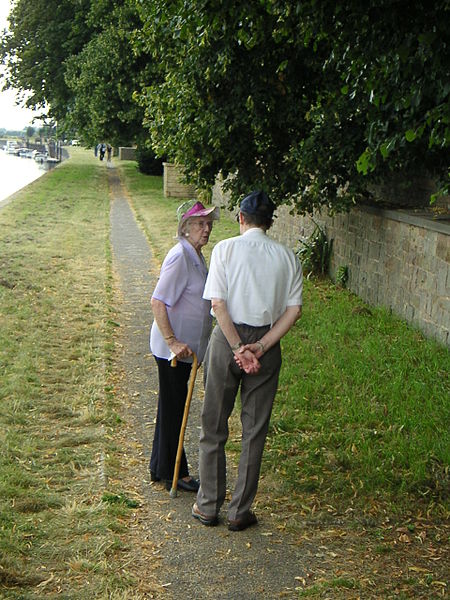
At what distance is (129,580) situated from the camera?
14.4ft

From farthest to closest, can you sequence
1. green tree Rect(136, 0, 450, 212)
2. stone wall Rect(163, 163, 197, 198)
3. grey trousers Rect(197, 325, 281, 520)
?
stone wall Rect(163, 163, 197, 198) → green tree Rect(136, 0, 450, 212) → grey trousers Rect(197, 325, 281, 520)

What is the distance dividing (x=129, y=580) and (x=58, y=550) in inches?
19.8

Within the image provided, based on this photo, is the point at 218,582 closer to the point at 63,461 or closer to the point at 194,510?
the point at 194,510

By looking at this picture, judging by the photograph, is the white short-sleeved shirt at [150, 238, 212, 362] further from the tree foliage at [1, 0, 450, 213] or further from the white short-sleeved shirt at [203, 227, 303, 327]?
the tree foliage at [1, 0, 450, 213]

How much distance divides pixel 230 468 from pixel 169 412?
781 mm

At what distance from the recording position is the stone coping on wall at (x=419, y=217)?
9.70m

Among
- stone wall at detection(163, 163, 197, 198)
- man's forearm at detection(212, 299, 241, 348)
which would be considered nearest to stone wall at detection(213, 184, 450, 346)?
man's forearm at detection(212, 299, 241, 348)

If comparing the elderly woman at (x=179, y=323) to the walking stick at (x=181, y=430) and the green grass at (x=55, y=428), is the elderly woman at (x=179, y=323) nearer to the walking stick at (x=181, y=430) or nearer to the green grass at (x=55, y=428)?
the walking stick at (x=181, y=430)

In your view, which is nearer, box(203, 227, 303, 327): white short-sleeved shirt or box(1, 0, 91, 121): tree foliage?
box(203, 227, 303, 327): white short-sleeved shirt

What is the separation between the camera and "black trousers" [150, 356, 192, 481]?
5566 mm

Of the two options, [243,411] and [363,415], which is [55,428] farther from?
[363,415]

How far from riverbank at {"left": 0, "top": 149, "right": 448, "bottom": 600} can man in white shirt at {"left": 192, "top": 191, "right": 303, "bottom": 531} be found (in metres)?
0.29

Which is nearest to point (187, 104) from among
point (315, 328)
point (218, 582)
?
point (315, 328)

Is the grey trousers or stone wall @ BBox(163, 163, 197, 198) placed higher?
the grey trousers
